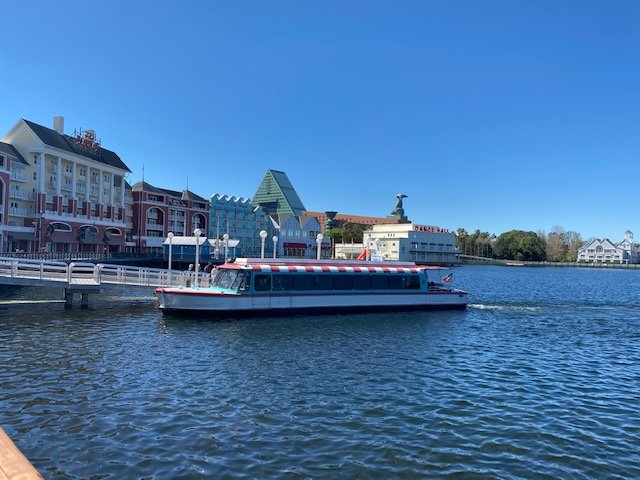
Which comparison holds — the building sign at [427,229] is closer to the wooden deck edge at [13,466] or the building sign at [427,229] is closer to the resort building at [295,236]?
the resort building at [295,236]

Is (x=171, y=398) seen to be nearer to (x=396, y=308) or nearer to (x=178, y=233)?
(x=396, y=308)

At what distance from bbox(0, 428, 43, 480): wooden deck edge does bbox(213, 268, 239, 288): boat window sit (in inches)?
941

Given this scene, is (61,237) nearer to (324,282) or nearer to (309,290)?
(309,290)

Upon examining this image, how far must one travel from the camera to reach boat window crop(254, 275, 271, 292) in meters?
30.2

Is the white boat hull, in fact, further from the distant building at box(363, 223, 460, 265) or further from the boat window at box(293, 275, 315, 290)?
the distant building at box(363, 223, 460, 265)

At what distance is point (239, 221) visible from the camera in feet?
416

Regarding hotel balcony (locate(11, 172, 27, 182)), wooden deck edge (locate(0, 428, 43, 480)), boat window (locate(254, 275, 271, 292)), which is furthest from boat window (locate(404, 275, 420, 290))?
hotel balcony (locate(11, 172, 27, 182))

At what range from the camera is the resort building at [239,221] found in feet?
392

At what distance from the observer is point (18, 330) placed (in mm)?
23578

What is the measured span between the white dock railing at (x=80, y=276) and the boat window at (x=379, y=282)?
12.2m

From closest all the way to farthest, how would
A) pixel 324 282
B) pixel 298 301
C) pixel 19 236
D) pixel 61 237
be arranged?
pixel 298 301
pixel 324 282
pixel 19 236
pixel 61 237

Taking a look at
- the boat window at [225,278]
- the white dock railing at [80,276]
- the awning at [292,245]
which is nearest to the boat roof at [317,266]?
the boat window at [225,278]

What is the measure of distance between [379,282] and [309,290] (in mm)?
5589

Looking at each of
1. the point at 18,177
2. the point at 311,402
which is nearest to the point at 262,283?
the point at 311,402
